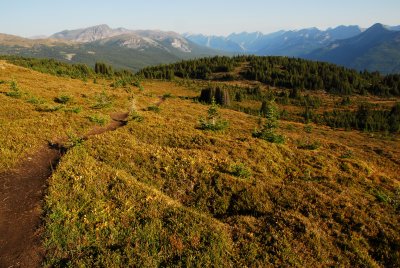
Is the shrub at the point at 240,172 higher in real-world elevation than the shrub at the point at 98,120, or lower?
lower

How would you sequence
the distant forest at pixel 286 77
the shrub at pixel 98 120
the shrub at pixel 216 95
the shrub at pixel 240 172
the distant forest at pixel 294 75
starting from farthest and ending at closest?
the distant forest at pixel 294 75, the distant forest at pixel 286 77, the shrub at pixel 216 95, the shrub at pixel 98 120, the shrub at pixel 240 172

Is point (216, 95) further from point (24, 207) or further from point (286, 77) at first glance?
point (286, 77)

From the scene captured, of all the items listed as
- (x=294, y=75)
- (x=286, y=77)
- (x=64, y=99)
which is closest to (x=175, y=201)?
(x=64, y=99)

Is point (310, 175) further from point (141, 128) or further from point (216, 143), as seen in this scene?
point (141, 128)

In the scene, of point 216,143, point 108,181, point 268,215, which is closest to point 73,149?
point 108,181

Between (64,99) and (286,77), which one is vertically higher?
(64,99)

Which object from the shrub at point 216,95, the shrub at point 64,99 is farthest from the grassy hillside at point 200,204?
the shrub at point 216,95

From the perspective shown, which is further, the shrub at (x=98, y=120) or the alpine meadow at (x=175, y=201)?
the shrub at (x=98, y=120)

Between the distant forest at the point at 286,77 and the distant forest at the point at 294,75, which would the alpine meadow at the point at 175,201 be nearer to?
the distant forest at the point at 286,77
